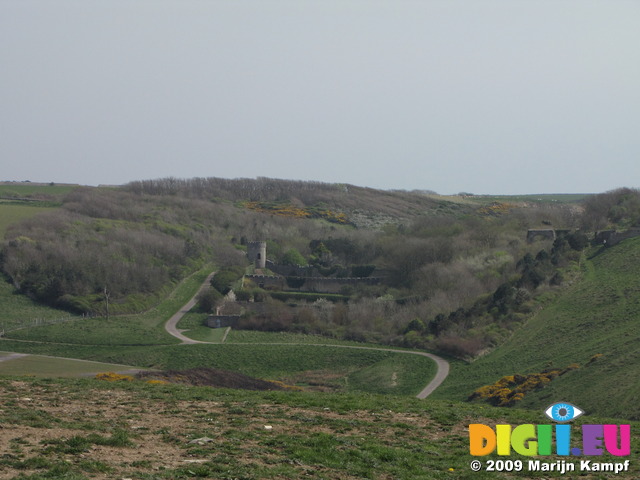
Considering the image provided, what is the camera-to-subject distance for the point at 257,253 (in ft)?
274

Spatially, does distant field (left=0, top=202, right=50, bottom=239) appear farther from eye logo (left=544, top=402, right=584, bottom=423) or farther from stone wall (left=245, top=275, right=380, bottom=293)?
eye logo (left=544, top=402, right=584, bottom=423)

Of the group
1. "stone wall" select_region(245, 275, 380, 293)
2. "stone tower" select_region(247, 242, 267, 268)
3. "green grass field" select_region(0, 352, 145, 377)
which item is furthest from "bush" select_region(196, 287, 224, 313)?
"green grass field" select_region(0, 352, 145, 377)

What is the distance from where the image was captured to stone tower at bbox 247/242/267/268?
271 feet

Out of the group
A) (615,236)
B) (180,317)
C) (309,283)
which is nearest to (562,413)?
(615,236)

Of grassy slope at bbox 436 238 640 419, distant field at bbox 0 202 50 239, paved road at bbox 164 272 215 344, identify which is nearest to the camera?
grassy slope at bbox 436 238 640 419

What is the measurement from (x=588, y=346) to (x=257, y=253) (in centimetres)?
4678

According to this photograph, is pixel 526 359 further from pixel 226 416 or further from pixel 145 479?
pixel 145 479

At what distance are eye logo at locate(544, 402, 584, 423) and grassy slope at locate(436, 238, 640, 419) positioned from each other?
3878mm

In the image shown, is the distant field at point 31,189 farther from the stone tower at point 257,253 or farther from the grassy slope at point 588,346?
the grassy slope at point 588,346

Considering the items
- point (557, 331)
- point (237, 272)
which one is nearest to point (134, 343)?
point (237, 272)

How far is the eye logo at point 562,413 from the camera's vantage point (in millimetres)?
21506

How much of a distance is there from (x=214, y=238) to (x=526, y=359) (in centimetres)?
5795

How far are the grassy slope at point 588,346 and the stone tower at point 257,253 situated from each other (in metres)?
32.4

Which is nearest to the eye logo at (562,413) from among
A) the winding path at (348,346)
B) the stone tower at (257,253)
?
the winding path at (348,346)
